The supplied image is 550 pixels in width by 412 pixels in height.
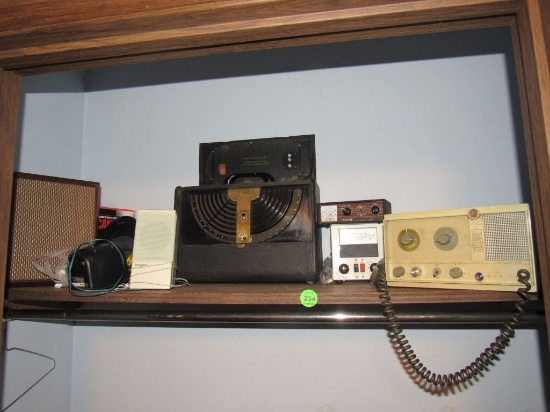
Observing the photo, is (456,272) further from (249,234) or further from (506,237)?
(249,234)

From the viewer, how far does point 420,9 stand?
25.9 inches

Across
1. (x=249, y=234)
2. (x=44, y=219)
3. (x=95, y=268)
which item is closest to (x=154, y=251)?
(x=95, y=268)

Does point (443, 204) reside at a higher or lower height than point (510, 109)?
lower

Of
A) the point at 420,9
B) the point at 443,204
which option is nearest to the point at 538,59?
the point at 420,9

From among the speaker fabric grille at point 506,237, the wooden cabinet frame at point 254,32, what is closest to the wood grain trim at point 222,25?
the wooden cabinet frame at point 254,32

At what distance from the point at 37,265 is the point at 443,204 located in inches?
50.5

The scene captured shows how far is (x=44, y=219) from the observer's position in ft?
3.71

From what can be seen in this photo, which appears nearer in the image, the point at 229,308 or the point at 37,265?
the point at 37,265

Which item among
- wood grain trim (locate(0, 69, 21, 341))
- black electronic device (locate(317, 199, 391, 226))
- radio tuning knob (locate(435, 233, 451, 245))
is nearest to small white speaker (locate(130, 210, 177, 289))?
wood grain trim (locate(0, 69, 21, 341))

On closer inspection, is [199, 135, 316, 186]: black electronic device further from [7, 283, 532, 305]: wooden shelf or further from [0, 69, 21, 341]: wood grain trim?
[0, 69, 21, 341]: wood grain trim

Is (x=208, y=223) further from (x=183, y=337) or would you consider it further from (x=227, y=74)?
(x=227, y=74)

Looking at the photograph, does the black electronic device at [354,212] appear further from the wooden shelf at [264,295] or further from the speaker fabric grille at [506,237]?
the speaker fabric grille at [506,237]

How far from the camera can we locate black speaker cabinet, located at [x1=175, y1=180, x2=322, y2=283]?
40.5 inches

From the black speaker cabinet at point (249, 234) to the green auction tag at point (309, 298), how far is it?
6.0 inches
